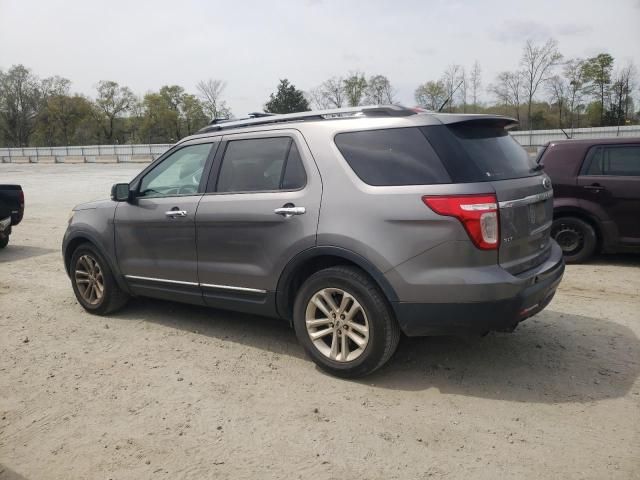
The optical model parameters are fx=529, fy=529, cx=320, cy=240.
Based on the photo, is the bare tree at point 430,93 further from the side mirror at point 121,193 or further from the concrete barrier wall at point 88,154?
the side mirror at point 121,193

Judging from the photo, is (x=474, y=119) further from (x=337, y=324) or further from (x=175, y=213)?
(x=175, y=213)

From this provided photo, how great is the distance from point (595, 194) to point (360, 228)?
4967 mm

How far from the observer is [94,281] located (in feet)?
17.7

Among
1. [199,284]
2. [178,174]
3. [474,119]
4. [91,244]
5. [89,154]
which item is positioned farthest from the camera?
[89,154]

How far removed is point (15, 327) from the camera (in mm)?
5102

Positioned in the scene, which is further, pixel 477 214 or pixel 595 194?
pixel 595 194

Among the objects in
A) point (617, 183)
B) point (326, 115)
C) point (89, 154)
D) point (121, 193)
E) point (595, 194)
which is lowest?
point (595, 194)

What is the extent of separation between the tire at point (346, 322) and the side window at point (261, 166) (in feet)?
2.54

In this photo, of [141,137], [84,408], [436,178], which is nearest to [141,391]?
[84,408]

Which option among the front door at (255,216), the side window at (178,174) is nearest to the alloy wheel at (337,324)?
the front door at (255,216)

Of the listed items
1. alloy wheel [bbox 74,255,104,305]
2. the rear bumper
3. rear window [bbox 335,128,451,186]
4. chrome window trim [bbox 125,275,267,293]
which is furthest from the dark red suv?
alloy wheel [bbox 74,255,104,305]

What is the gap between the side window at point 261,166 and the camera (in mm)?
3969

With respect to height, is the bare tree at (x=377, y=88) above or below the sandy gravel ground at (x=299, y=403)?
above

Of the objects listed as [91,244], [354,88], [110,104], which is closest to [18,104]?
[110,104]
